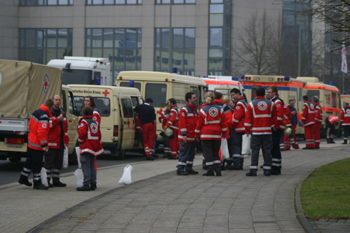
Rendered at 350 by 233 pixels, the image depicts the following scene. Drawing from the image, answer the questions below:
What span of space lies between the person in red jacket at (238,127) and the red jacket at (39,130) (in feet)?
16.1

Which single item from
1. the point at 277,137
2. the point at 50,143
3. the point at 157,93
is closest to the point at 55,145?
the point at 50,143

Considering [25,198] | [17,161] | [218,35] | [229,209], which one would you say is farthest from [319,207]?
[218,35]

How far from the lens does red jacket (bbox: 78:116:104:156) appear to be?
10.9m

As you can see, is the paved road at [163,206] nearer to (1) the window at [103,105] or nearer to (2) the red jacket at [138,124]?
(1) the window at [103,105]

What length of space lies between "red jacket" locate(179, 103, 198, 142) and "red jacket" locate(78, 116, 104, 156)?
2763 mm

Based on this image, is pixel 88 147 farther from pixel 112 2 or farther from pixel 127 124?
pixel 112 2

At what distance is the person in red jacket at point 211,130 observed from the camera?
12.8 meters

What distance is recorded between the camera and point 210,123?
42.2 feet

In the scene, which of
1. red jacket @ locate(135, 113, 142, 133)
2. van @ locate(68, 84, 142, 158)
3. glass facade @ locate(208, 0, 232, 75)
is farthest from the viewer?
glass facade @ locate(208, 0, 232, 75)

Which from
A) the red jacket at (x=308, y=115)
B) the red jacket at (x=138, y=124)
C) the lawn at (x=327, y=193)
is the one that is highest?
the red jacket at (x=308, y=115)

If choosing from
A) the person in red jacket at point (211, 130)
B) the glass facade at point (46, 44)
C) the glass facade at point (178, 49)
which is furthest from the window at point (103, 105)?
the glass facade at point (46, 44)

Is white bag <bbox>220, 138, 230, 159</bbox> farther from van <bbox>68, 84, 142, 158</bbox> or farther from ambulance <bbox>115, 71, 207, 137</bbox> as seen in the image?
ambulance <bbox>115, 71, 207, 137</bbox>

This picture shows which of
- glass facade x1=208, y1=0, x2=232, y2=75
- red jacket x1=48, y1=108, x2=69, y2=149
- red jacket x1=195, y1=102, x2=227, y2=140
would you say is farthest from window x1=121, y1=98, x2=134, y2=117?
glass facade x1=208, y1=0, x2=232, y2=75

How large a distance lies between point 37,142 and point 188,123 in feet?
12.3
